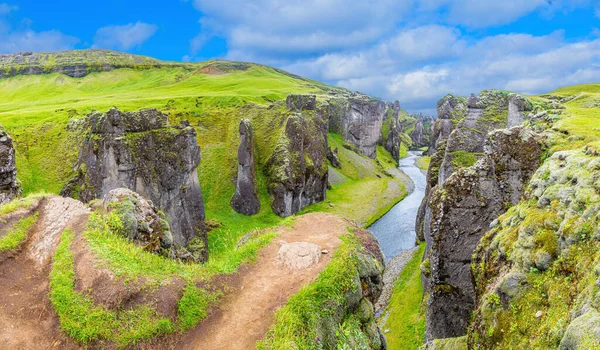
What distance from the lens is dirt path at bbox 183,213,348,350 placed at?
14223mm

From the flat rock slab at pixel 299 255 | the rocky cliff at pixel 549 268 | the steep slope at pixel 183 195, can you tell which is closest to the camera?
the rocky cliff at pixel 549 268

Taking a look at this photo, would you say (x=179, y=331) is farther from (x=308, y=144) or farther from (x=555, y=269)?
(x=308, y=144)

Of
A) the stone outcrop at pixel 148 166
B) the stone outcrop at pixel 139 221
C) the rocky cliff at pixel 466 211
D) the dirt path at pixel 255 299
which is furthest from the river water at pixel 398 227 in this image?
the stone outcrop at pixel 139 221

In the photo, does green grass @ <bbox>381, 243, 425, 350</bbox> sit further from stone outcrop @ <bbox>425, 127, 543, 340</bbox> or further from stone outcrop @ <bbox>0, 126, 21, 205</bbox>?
stone outcrop @ <bbox>0, 126, 21, 205</bbox>

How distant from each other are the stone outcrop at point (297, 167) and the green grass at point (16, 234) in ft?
194

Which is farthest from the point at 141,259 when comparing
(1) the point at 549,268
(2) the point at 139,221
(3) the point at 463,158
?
(3) the point at 463,158

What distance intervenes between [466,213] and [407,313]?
67.6ft

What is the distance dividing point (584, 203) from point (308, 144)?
262 ft

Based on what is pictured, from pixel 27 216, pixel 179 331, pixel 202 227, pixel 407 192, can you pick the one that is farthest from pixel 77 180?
pixel 407 192

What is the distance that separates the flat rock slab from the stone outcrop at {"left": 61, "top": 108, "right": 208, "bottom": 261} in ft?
127

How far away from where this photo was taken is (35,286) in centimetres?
1616

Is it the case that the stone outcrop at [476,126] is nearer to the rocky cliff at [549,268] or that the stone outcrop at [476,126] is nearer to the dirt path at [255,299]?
the rocky cliff at [549,268]

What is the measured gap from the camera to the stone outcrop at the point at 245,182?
7456 cm

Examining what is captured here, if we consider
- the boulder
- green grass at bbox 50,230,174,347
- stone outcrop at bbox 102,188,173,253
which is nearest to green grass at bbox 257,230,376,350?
green grass at bbox 50,230,174,347
